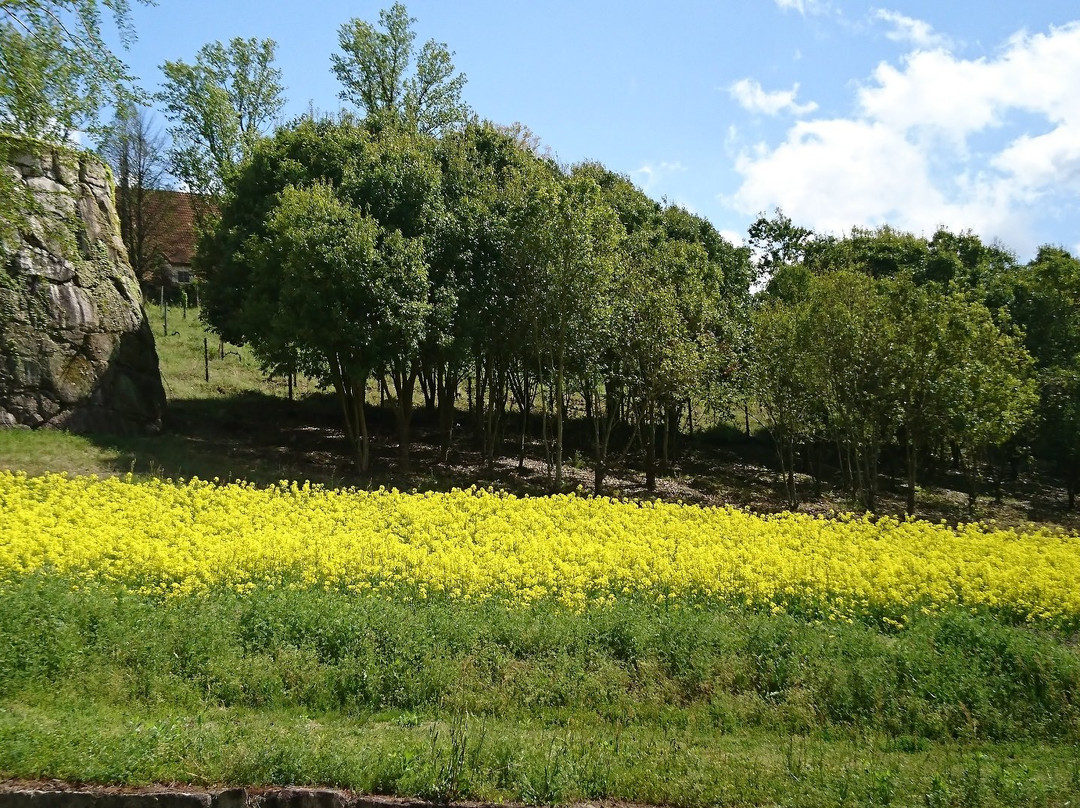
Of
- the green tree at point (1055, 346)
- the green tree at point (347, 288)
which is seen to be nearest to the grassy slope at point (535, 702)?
the green tree at point (347, 288)

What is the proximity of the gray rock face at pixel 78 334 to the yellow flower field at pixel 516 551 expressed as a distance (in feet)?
23.7

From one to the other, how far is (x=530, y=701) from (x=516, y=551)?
521cm

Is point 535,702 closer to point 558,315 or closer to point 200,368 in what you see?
point 558,315

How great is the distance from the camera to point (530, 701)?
8.71m

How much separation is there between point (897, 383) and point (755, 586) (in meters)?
13.1

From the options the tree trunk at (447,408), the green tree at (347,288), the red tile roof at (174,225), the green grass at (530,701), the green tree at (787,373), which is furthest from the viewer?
the red tile roof at (174,225)

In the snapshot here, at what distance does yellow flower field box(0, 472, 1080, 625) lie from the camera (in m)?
11.6

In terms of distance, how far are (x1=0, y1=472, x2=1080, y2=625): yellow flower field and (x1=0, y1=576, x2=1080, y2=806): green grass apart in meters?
0.94

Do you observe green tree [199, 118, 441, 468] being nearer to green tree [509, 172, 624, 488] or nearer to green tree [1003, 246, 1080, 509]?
green tree [509, 172, 624, 488]

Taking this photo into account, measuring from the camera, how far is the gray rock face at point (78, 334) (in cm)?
2297

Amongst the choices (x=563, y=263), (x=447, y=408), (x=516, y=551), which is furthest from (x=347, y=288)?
(x=516, y=551)

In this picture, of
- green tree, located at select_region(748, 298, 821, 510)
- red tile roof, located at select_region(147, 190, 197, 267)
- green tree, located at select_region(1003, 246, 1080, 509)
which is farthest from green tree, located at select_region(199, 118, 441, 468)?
green tree, located at select_region(1003, 246, 1080, 509)

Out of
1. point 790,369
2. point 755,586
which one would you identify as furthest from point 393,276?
point 755,586

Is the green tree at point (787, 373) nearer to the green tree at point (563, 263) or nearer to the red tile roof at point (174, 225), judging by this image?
the green tree at point (563, 263)
